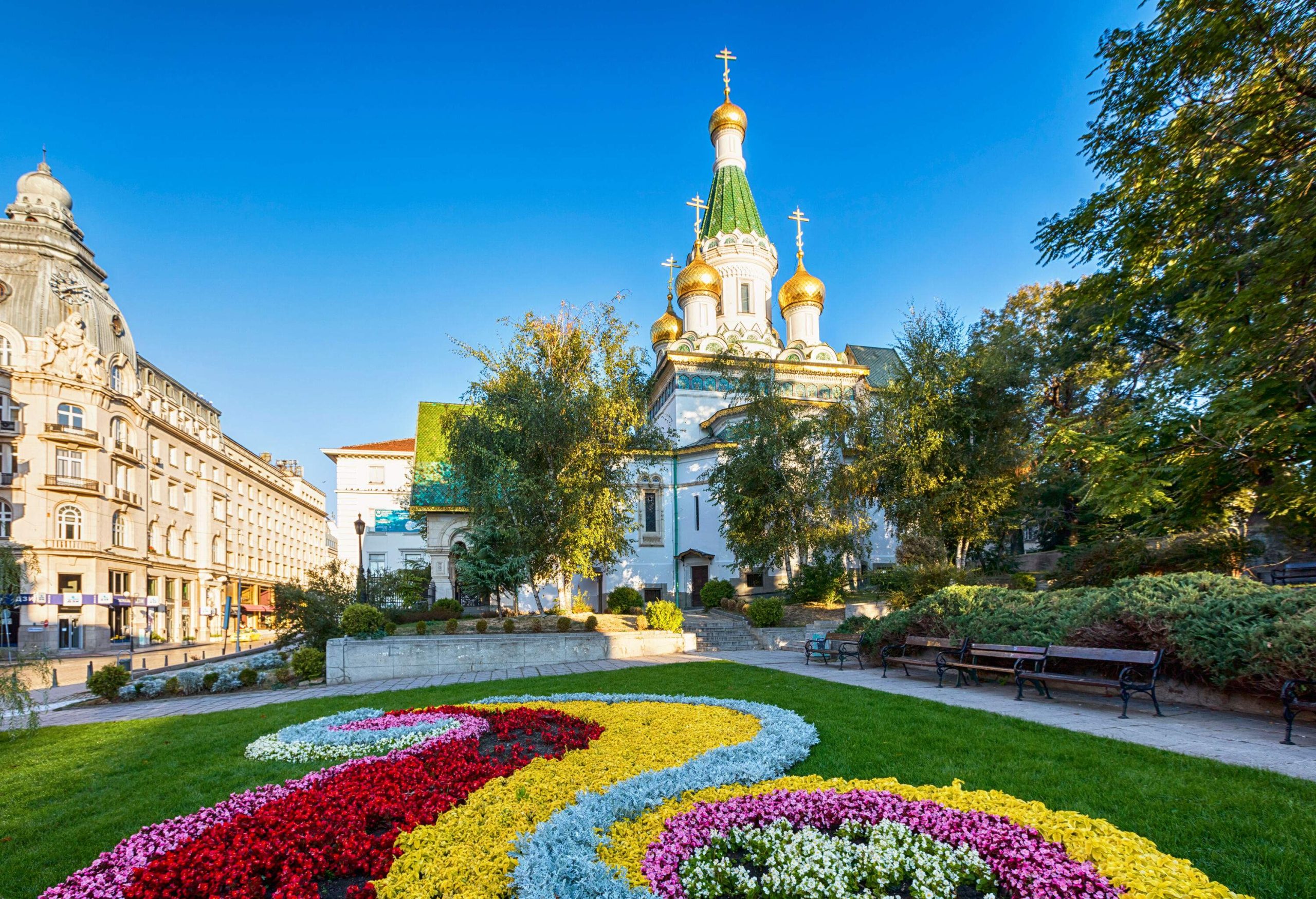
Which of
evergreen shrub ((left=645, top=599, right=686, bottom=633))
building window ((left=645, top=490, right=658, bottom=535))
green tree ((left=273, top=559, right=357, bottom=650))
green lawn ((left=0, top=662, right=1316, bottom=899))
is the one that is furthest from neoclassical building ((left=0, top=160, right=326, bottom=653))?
green lawn ((left=0, top=662, right=1316, bottom=899))

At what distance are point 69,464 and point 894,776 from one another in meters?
43.4

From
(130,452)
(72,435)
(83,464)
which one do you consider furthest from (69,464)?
(130,452)

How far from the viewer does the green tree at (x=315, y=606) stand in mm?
16594

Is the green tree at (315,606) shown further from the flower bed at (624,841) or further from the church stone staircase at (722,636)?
the flower bed at (624,841)

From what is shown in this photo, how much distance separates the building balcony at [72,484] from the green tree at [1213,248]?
4277cm

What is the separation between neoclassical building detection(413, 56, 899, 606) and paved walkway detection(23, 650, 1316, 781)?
12930mm

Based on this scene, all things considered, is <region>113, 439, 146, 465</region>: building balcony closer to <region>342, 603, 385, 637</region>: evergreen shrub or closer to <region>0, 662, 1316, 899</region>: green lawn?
<region>342, 603, 385, 637</region>: evergreen shrub

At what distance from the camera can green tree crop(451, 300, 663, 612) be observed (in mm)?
17953

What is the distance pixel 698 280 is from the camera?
40.3 m

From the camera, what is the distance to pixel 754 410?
1016 inches

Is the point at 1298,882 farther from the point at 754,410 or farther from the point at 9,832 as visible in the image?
the point at 754,410

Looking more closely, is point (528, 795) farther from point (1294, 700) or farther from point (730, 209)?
point (730, 209)

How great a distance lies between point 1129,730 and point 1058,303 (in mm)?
11352

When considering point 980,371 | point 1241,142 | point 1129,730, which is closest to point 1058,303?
point 1241,142
